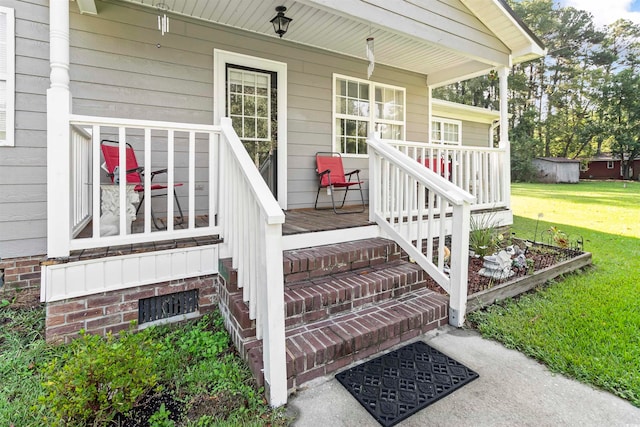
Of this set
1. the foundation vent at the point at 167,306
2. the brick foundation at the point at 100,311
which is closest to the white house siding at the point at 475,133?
the foundation vent at the point at 167,306

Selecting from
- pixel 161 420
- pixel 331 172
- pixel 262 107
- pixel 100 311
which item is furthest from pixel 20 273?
pixel 331 172

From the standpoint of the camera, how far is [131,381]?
1586mm

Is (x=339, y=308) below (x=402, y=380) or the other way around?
the other way around

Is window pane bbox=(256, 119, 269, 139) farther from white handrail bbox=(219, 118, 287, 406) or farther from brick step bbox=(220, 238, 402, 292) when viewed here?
brick step bbox=(220, 238, 402, 292)

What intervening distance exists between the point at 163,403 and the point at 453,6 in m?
5.00

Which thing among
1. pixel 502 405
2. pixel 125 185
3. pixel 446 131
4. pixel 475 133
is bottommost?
pixel 502 405

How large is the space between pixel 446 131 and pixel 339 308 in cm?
758


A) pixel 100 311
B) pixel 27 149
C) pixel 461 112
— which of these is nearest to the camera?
pixel 100 311

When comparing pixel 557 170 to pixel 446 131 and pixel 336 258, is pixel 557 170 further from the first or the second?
pixel 336 258

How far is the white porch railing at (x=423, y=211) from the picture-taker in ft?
8.32

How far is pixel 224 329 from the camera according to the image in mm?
2465

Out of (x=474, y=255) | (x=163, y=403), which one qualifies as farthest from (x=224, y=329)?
(x=474, y=255)

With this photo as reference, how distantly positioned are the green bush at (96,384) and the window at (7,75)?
2618 mm

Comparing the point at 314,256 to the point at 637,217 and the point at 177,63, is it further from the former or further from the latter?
the point at 637,217
